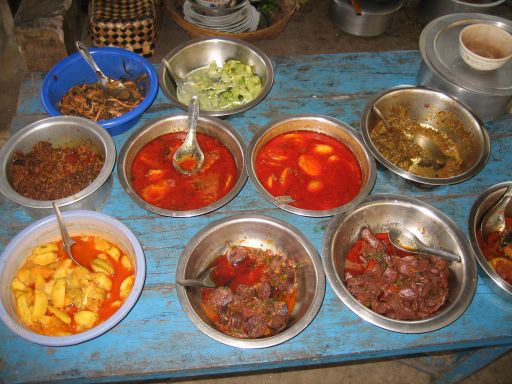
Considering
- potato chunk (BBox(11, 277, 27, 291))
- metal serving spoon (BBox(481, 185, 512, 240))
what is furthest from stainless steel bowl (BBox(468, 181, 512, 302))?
potato chunk (BBox(11, 277, 27, 291))

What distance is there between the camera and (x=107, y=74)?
3189mm

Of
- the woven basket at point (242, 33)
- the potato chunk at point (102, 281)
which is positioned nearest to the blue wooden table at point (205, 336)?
the potato chunk at point (102, 281)

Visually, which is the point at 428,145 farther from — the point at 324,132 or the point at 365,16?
the point at 365,16

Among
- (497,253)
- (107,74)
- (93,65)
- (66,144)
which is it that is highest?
(93,65)

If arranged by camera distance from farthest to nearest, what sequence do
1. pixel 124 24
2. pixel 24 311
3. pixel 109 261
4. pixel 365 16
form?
pixel 365 16, pixel 124 24, pixel 109 261, pixel 24 311

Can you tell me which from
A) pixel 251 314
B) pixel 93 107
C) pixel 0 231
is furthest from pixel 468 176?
pixel 0 231

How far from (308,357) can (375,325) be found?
40 cm

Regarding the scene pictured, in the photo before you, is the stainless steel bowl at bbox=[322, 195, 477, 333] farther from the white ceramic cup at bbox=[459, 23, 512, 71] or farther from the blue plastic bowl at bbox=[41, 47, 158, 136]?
the blue plastic bowl at bbox=[41, 47, 158, 136]

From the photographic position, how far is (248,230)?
100 inches

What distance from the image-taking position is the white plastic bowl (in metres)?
1.94

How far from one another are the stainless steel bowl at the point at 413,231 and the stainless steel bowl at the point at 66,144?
1.38 m

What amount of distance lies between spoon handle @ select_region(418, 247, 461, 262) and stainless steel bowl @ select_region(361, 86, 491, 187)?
433 mm

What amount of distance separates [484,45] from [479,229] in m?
1.41

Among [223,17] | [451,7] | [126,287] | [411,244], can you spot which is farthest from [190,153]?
[451,7]
